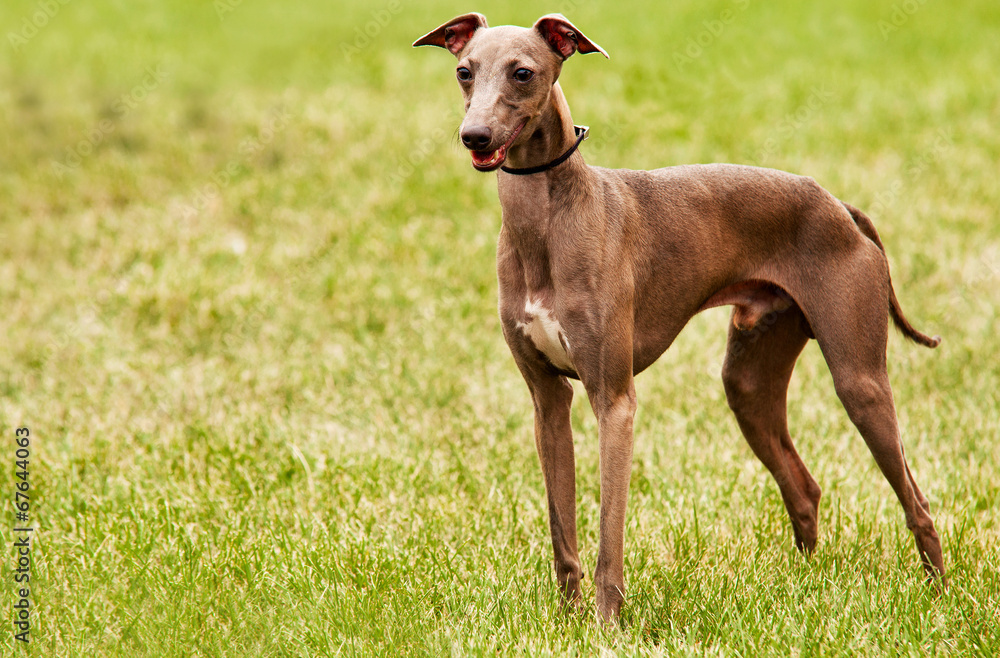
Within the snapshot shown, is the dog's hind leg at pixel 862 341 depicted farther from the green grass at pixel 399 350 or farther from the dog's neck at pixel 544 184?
the dog's neck at pixel 544 184

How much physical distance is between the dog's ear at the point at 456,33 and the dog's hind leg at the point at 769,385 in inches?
59.0

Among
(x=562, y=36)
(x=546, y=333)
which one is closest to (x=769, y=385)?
(x=546, y=333)

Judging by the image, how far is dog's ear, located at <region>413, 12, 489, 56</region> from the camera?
10.3 ft

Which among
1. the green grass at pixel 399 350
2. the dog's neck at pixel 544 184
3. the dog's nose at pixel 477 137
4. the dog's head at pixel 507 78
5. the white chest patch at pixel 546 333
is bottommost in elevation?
the green grass at pixel 399 350

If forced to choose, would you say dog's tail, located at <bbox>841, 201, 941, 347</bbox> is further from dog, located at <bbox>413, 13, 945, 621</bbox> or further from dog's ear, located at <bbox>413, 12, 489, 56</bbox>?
dog's ear, located at <bbox>413, 12, 489, 56</bbox>

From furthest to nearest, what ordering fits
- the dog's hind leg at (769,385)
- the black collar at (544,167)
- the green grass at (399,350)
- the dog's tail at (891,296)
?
the dog's hind leg at (769,385) → the dog's tail at (891,296) → the green grass at (399,350) → the black collar at (544,167)

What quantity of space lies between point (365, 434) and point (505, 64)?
119 inches

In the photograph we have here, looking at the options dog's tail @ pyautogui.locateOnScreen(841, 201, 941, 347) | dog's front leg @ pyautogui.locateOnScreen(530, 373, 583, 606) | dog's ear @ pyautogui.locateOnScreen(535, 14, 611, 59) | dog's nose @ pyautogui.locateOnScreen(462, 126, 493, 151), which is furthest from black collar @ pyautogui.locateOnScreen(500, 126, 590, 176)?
dog's tail @ pyautogui.locateOnScreen(841, 201, 941, 347)

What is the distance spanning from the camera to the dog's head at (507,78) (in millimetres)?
2727

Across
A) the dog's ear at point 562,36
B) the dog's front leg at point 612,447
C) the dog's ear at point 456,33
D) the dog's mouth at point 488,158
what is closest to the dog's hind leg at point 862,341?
the dog's front leg at point 612,447

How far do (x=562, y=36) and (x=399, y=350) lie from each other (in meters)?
3.75

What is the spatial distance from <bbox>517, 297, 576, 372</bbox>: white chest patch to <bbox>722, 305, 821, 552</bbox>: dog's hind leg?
924 millimetres

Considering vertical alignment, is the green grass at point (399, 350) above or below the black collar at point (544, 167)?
below

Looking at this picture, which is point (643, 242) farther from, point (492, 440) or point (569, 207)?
point (492, 440)
